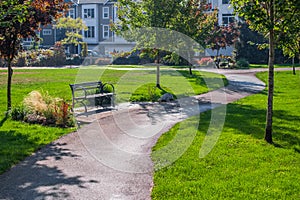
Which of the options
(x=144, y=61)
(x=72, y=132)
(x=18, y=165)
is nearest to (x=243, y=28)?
(x=144, y=61)

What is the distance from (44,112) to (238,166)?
6475 millimetres

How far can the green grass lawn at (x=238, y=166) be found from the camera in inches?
243

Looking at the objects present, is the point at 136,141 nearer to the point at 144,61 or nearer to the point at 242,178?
the point at 242,178

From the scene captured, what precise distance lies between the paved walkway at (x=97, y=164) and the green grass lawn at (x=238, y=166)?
0.39 m

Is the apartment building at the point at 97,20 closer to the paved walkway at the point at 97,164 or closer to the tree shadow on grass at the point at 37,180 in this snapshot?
the paved walkway at the point at 97,164

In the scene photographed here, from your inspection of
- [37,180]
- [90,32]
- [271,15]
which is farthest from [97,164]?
[90,32]

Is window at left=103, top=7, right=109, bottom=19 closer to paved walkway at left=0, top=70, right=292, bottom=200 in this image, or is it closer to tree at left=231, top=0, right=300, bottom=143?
paved walkway at left=0, top=70, right=292, bottom=200

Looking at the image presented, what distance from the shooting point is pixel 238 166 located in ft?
24.4

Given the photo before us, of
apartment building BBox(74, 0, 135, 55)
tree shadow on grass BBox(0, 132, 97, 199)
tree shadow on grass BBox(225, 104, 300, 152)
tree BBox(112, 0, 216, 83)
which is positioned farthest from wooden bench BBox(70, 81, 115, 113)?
apartment building BBox(74, 0, 135, 55)

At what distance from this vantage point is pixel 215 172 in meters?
7.12

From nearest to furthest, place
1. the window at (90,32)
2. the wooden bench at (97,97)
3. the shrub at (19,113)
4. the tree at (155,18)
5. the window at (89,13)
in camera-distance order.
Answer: the shrub at (19,113)
the wooden bench at (97,97)
the tree at (155,18)
the window at (90,32)
the window at (89,13)

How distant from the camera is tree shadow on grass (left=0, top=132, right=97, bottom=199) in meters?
6.20

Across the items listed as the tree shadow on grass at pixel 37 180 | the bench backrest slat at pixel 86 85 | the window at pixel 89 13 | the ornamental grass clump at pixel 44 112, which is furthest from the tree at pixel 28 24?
the window at pixel 89 13

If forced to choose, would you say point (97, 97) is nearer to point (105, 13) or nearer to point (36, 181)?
point (36, 181)
